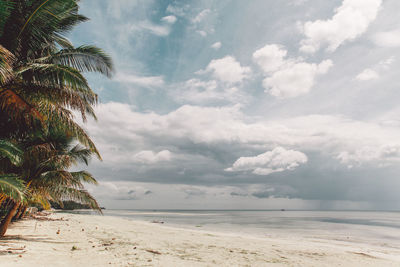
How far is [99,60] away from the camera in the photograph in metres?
8.37

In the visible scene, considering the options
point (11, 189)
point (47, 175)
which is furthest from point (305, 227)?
point (11, 189)

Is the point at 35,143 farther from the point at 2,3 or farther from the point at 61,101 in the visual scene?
the point at 2,3

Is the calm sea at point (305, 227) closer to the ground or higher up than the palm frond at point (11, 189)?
closer to the ground

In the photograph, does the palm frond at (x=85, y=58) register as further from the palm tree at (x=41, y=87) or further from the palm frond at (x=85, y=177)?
the palm frond at (x=85, y=177)

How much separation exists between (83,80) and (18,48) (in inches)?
126

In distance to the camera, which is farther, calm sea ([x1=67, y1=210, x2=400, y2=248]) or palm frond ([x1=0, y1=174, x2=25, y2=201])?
calm sea ([x1=67, y1=210, x2=400, y2=248])

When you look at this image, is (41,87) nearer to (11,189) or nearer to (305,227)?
(11,189)

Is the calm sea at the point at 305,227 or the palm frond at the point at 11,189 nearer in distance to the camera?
the palm frond at the point at 11,189

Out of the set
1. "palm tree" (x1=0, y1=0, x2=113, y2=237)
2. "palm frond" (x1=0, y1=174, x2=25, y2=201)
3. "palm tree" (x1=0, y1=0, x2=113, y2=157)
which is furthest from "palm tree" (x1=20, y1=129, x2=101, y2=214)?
"palm frond" (x1=0, y1=174, x2=25, y2=201)

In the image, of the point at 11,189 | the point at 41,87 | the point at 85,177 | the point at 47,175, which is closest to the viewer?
the point at 11,189

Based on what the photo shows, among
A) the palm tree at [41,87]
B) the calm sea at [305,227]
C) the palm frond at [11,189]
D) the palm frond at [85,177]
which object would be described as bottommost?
the calm sea at [305,227]

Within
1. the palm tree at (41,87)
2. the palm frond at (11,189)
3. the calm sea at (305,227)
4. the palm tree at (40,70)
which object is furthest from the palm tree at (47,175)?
the calm sea at (305,227)

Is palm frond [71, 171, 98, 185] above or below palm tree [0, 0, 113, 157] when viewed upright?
below

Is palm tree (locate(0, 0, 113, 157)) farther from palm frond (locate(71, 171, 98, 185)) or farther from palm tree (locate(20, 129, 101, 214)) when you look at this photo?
palm frond (locate(71, 171, 98, 185))
